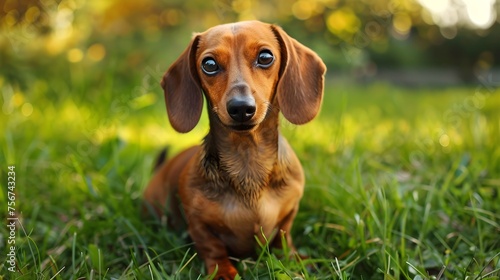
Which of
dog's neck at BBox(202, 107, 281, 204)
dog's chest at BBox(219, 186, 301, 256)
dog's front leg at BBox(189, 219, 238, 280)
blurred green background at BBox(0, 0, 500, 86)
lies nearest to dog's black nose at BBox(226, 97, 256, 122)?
dog's neck at BBox(202, 107, 281, 204)

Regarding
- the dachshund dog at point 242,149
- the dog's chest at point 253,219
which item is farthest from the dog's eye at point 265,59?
the dog's chest at point 253,219

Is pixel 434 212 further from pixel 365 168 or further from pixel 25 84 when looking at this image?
pixel 25 84

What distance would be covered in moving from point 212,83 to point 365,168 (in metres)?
1.57

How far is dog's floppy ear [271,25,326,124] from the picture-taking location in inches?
76.7

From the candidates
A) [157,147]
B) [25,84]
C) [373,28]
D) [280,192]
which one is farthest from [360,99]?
[280,192]

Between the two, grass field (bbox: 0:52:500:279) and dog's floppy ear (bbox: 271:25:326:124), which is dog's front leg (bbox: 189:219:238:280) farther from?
dog's floppy ear (bbox: 271:25:326:124)

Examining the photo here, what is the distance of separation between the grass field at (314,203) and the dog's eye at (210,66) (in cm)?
66

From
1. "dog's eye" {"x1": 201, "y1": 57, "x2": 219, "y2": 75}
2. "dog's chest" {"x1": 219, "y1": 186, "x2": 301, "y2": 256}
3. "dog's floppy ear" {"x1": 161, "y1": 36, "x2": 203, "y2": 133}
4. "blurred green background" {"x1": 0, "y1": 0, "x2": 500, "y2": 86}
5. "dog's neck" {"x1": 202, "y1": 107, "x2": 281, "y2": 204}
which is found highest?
"dog's eye" {"x1": 201, "y1": 57, "x2": 219, "y2": 75}

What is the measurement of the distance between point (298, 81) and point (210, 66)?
13.5 inches

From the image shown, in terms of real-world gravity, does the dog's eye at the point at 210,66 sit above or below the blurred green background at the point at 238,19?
above

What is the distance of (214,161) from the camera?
79.5 inches

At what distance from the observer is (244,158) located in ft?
6.55

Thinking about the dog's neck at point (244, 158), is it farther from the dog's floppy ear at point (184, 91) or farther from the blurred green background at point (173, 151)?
the blurred green background at point (173, 151)

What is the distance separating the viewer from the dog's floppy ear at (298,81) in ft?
6.40
